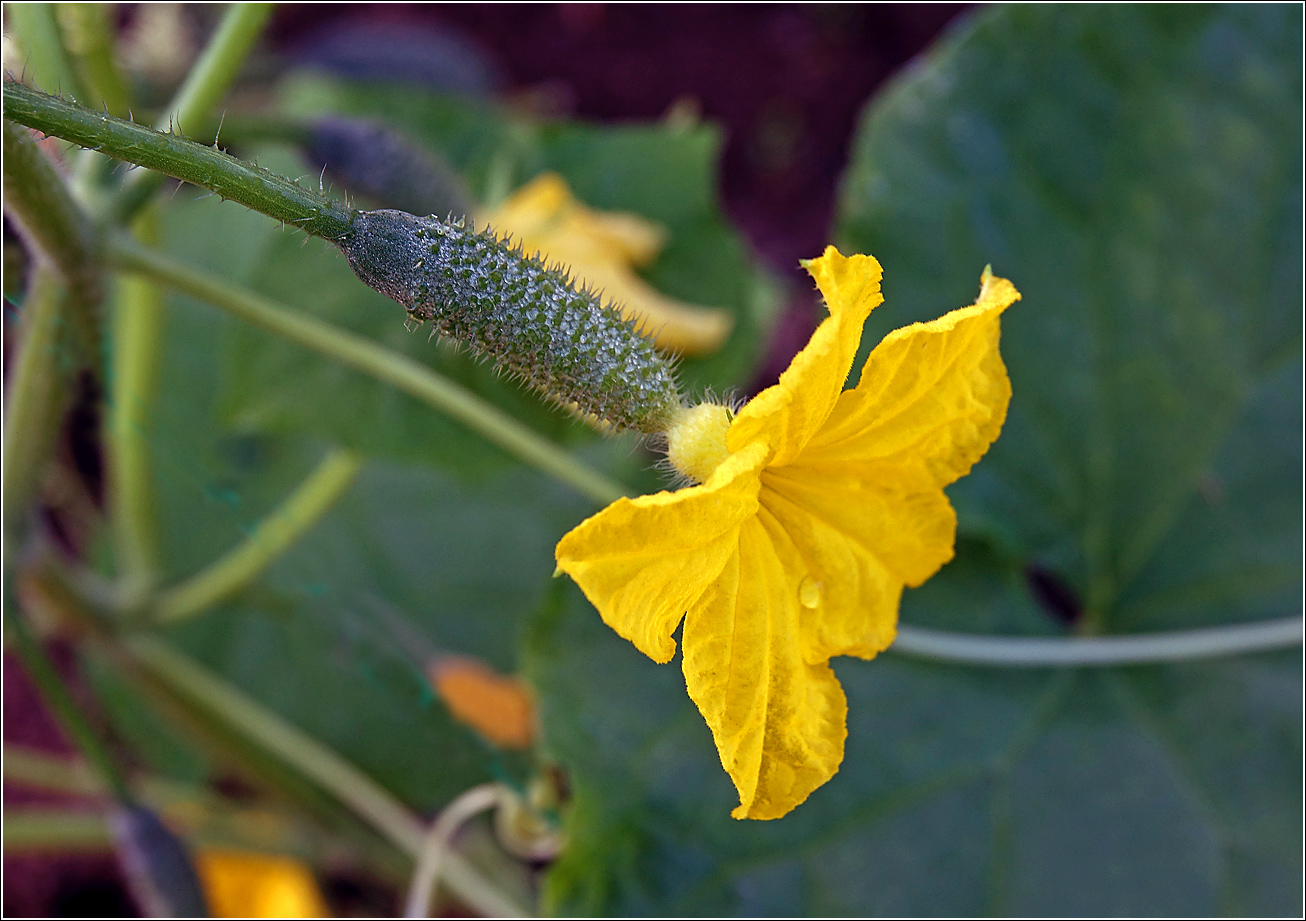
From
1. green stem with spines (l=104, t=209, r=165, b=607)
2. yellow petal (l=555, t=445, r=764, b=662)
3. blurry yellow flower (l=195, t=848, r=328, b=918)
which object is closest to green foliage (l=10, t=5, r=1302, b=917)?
green stem with spines (l=104, t=209, r=165, b=607)

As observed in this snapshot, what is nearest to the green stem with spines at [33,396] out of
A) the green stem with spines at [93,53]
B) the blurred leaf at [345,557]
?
the green stem with spines at [93,53]

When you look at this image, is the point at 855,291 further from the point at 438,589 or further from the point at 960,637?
the point at 438,589

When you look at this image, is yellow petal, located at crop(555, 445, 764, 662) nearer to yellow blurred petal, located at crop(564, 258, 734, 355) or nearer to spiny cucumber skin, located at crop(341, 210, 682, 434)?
spiny cucumber skin, located at crop(341, 210, 682, 434)

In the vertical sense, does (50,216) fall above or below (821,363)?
above

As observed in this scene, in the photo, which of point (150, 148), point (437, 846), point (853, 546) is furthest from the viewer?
point (437, 846)

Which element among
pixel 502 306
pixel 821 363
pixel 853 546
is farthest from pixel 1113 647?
pixel 502 306

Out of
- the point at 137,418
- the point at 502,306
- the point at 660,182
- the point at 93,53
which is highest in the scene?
the point at 660,182

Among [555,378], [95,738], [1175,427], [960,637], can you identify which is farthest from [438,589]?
[555,378]

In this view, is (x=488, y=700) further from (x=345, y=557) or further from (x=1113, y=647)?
(x=1113, y=647)

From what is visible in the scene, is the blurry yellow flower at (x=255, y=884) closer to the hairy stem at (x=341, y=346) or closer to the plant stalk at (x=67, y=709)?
the plant stalk at (x=67, y=709)
